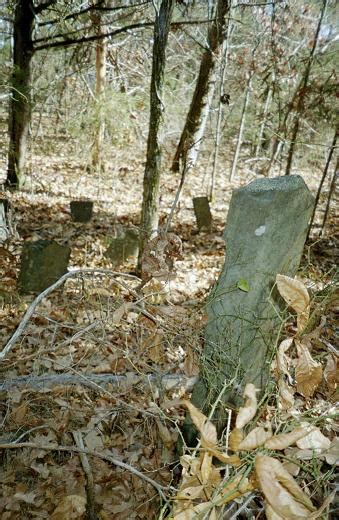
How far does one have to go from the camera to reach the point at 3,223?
5.29 metres

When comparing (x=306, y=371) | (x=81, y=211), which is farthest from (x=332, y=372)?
(x=81, y=211)

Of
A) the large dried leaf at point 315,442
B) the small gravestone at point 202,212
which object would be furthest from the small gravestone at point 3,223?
the large dried leaf at point 315,442

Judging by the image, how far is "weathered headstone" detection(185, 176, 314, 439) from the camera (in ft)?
5.12

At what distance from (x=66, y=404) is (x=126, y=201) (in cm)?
619

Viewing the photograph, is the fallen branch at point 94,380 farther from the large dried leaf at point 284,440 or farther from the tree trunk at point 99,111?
the tree trunk at point 99,111

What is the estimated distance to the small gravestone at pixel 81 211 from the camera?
6.69 metres

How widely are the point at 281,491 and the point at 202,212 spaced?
635cm

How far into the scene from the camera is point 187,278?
16.3ft

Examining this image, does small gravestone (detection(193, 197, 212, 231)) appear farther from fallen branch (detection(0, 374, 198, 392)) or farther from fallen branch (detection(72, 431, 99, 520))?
fallen branch (detection(72, 431, 99, 520))

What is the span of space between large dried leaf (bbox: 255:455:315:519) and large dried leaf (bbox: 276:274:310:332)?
540 mm

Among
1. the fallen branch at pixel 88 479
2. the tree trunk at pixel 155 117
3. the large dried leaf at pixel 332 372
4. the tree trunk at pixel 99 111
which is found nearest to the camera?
the large dried leaf at pixel 332 372

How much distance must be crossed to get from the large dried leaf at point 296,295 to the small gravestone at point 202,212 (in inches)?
227

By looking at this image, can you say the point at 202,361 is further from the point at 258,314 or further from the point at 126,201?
the point at 126,201

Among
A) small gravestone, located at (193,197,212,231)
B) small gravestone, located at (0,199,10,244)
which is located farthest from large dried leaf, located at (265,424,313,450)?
small gravestone, located at (193,197,212,231)
